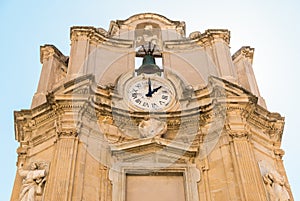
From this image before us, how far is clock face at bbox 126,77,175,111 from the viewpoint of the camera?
14602 millimetres

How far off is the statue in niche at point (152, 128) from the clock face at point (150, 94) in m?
0.75

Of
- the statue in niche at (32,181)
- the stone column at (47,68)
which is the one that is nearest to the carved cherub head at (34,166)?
the statue in niche at (32,181)

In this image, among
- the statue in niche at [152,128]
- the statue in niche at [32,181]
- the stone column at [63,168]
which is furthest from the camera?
the statue in niche at [152,128]

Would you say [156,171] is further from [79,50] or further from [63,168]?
[79,50]

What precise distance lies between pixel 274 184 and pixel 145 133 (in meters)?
3.60

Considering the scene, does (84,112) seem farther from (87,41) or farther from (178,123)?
(87,41)

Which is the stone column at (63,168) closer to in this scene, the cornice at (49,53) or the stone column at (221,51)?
the cornice at (49,53)

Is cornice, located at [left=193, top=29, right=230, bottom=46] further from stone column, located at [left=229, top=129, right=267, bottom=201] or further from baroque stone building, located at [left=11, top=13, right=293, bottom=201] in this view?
stone column, located at [left=229, top=129, right=267, bottom=201]

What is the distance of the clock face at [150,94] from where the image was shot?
47.9 feet

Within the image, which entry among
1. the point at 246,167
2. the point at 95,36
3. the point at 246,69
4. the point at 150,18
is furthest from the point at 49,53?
the point at 246,167

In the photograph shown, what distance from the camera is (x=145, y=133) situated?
529 inches

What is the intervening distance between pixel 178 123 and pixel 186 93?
117 cm

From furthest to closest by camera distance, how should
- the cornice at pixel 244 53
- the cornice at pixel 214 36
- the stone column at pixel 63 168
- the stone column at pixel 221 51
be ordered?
the cornice at pixel 244 53 < the cornice at pixel 214 36 < the stone column at pixel 221 51 < the stone column at pixel 63 168

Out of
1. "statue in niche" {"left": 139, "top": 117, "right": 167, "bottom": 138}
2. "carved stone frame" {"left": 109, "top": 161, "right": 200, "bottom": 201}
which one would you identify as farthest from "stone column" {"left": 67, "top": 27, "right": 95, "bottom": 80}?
"carved stone frame" {"left": 109, "top": 161, "right": 200, "bottom": 201}
